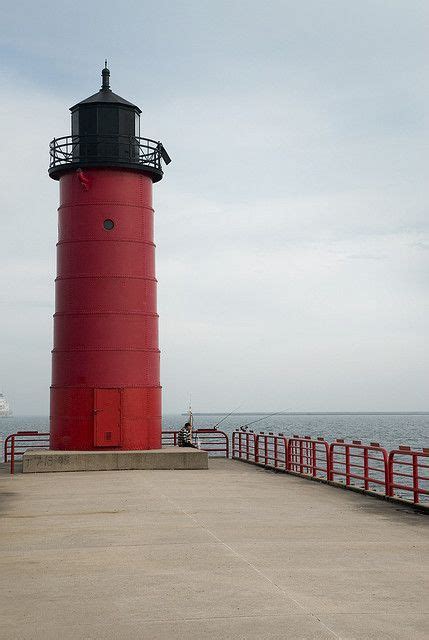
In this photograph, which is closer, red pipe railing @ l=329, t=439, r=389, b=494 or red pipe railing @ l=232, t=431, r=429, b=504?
red pipe railing @ l=232, t=431, r=429, b=504

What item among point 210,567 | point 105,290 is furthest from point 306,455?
point 210,567

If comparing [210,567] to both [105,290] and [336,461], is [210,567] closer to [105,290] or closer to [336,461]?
[105,290]

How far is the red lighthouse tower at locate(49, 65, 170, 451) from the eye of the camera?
23859mm

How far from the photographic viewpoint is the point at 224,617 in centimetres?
759

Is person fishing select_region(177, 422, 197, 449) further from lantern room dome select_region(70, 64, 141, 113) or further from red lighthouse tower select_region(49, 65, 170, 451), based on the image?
lantern room dome select_region(70, 64, 141, 113)

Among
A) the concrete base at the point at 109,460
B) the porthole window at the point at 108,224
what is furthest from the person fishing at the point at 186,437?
the porthole window at the point at 108,224

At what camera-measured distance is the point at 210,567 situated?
977 cm

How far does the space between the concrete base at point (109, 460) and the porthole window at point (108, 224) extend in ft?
19.5

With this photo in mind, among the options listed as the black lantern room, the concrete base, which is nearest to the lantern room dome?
the black lantern room

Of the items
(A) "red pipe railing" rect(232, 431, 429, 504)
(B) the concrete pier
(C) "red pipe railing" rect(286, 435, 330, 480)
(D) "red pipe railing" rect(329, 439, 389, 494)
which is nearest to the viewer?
(B) the concrete pier

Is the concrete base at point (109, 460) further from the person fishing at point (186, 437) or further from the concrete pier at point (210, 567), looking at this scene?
the concrete pier at point (210, 567)

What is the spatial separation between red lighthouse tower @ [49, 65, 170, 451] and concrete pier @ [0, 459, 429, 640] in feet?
21.5

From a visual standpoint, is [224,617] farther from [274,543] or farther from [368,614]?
[274,543]

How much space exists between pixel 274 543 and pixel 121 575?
265cm
